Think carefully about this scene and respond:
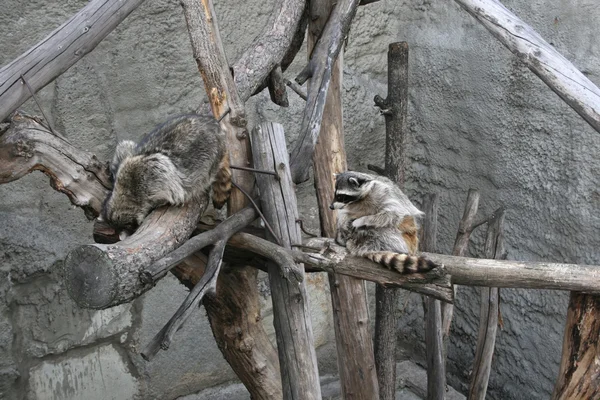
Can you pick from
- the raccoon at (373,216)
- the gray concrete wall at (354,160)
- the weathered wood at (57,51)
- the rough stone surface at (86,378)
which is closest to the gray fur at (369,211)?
the raccoon at (373,216)

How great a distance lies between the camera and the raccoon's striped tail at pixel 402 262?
8.41 ft

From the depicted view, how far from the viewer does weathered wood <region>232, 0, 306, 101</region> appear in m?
3.37

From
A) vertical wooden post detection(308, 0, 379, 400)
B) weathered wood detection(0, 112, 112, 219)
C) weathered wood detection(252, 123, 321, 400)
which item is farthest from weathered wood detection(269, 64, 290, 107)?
weathered wood detection(0, 112, 112, 219)

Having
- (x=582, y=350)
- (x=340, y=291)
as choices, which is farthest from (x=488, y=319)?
(x=582, y=350)

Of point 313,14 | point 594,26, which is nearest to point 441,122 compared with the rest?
point 594,26

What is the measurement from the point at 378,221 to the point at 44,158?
1.21 metres

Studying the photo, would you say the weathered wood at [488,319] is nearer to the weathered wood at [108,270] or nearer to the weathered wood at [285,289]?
the weathered wood at [285,289]

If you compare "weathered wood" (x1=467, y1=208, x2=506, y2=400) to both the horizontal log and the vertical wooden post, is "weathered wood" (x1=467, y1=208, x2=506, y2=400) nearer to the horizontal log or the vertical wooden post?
the vertical wooden post

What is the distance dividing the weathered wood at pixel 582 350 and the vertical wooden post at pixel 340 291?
0.90 meters

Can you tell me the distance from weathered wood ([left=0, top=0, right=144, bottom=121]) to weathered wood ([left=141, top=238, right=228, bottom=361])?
2.76 feet

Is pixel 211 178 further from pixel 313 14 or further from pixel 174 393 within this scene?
pixel 174 393

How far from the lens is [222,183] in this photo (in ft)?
10.4

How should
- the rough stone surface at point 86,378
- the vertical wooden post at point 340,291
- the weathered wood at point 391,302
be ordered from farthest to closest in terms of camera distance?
the rough stone surface at point 86,378, the weathered wood at point 391,302, the vertical wooden post at point 340,291

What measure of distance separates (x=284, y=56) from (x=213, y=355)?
206 centimetres
